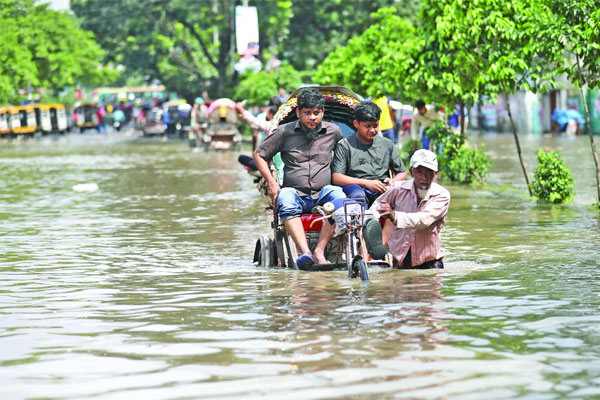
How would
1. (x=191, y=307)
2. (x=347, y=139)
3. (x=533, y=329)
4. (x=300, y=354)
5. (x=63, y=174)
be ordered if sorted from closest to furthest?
(x=300, y=354) → (x=533, y=329) → (x=191, y=307) → (x=347, y=139) → (x=63, y=174)

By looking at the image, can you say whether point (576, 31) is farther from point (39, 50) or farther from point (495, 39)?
point (39, 50)

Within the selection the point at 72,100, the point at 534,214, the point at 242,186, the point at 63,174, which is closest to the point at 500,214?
the point at 534,214

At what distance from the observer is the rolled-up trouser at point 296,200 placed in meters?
10.8

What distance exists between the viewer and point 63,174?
30031 millimetres

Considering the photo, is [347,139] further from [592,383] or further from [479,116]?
[479,116]

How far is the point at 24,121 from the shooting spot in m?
72.1

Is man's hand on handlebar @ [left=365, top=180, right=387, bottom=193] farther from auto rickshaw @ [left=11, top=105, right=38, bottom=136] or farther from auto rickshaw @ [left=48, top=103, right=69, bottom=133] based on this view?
auto rickshaw @ [left=48, top=103, right=69, bottom=133]

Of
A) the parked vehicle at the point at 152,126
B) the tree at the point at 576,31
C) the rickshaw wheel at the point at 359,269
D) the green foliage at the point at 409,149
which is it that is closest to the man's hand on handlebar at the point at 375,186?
the rickshaw wheel at the point at 359,269

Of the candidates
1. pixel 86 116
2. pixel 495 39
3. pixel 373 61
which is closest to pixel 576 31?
pixel 495 39

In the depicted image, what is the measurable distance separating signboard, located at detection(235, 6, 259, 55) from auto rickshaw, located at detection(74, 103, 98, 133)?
137 ft

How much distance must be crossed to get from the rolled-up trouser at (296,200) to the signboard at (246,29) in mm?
37676

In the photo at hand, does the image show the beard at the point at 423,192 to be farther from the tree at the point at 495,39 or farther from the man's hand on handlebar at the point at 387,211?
the tree at the point at 495,39

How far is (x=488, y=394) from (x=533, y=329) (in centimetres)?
183

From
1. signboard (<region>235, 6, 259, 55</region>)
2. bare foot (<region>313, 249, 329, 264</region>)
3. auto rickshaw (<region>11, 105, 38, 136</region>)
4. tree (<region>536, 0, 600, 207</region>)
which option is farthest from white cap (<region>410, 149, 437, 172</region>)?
auto rickshaw (<region>11, 105, 38, 136</region>)
